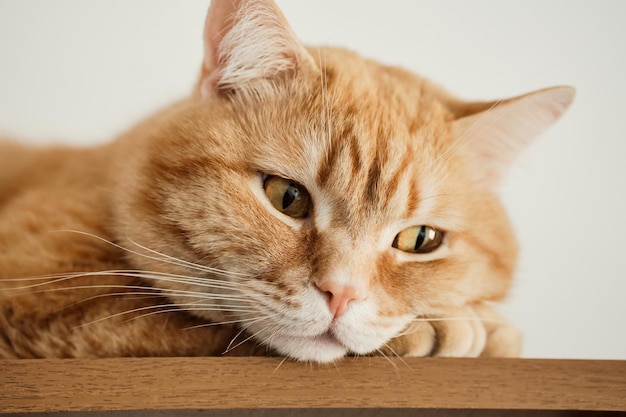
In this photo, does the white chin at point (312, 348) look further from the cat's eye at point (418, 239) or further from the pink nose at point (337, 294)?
the cat's eye at point (418, 239)

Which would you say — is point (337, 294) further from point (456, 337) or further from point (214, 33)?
point (214, 33)

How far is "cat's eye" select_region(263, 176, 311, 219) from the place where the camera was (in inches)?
48.4

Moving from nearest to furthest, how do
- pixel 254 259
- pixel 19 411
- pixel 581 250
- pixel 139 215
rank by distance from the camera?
1. pixel 19 411
2. pixel 254 259
3. pixel 139 215
4. pixel 581 250

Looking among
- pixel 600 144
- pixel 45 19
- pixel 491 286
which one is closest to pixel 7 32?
pixel 45 19

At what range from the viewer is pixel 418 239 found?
4.27ft

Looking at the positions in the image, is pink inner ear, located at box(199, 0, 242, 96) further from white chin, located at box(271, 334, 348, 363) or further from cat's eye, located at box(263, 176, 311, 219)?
white chin, located at box(271, 334, 348, 363)

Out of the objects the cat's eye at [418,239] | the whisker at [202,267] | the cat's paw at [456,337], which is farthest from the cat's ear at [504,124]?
the whisker at [202,267]

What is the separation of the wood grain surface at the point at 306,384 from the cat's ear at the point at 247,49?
2.16 feet

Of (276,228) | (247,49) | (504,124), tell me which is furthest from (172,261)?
(504,124)

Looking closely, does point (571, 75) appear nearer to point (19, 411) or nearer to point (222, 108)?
point (222, 108)

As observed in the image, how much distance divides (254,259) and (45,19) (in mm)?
1389

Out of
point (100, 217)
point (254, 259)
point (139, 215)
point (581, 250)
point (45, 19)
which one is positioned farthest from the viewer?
point (45, 19)

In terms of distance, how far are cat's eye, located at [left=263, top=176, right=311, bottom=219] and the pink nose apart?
0.20 meters

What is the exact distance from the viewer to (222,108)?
1.35 m
